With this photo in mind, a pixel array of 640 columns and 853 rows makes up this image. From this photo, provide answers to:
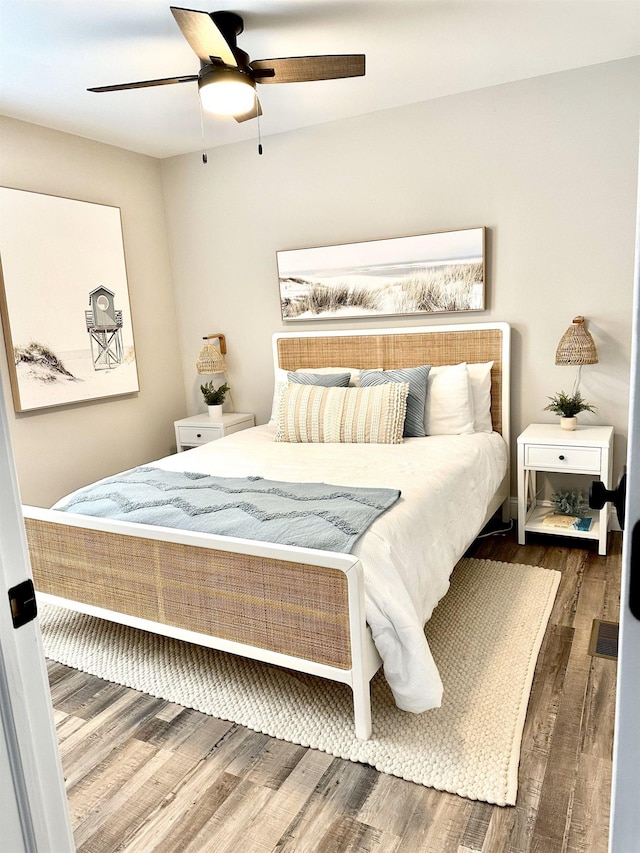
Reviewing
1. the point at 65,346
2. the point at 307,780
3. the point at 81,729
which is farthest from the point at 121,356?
the point at 307,780

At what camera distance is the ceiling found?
248cm

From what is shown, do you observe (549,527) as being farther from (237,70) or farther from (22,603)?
(22,603)

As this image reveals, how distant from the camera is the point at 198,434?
4492 millimetres

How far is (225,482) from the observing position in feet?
9.27

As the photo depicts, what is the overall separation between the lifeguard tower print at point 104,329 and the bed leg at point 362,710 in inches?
116

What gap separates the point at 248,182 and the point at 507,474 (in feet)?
8.80

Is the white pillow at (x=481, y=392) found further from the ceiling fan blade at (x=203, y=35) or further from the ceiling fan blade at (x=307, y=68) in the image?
the ceiling fan blade at (x=203, y=35)

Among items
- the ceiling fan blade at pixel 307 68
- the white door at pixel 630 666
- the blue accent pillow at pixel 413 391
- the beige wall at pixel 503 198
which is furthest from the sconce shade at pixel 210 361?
the white door at pixel 630 666

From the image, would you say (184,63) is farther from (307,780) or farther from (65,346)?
(307,780)

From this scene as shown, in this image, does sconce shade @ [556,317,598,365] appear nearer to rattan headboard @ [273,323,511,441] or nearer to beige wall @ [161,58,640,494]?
beige wall @ [161,58,640,494]

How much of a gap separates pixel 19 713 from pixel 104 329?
3.59m

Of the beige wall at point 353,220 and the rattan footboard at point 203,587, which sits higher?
the beige wall at point 353,220

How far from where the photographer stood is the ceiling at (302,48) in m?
2.48

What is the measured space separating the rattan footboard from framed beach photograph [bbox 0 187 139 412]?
137cm
